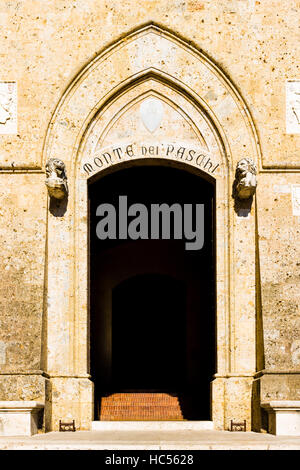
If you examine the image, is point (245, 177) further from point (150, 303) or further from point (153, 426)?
point (150, 303)

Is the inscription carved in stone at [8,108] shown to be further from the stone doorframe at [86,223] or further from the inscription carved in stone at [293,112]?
the inscription carved in stone at [293,112]

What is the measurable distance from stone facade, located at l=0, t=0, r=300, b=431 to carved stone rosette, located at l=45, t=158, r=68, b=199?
0.27 meters

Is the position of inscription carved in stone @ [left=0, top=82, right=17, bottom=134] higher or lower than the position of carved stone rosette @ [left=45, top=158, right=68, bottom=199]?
higher

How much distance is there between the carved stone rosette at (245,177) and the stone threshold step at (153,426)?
9.88 feet

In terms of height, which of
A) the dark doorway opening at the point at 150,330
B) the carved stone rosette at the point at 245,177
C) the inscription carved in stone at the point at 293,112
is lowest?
the dark doorway opening at the point at 150,330

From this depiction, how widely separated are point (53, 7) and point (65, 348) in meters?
4.58

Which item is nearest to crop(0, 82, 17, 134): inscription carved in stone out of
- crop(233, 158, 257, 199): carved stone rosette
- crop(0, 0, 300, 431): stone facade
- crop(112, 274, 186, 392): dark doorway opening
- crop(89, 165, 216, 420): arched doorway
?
crop(0, 0, 300, 431): stone facade

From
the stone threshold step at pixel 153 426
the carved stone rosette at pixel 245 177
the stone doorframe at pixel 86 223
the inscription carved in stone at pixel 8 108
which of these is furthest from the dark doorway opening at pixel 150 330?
the inscription carved in stone at pixel 8 108

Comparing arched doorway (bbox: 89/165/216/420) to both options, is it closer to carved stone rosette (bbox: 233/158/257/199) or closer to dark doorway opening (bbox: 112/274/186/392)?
dark doorway opening (bbox: 112/274/186/392)

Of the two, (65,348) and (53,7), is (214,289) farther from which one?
(53,7)

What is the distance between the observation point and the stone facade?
12.1 meters

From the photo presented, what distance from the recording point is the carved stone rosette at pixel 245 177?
12.1 metres

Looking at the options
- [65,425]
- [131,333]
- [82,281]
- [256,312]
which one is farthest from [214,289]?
[131,333]

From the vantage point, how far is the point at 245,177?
1211cm
